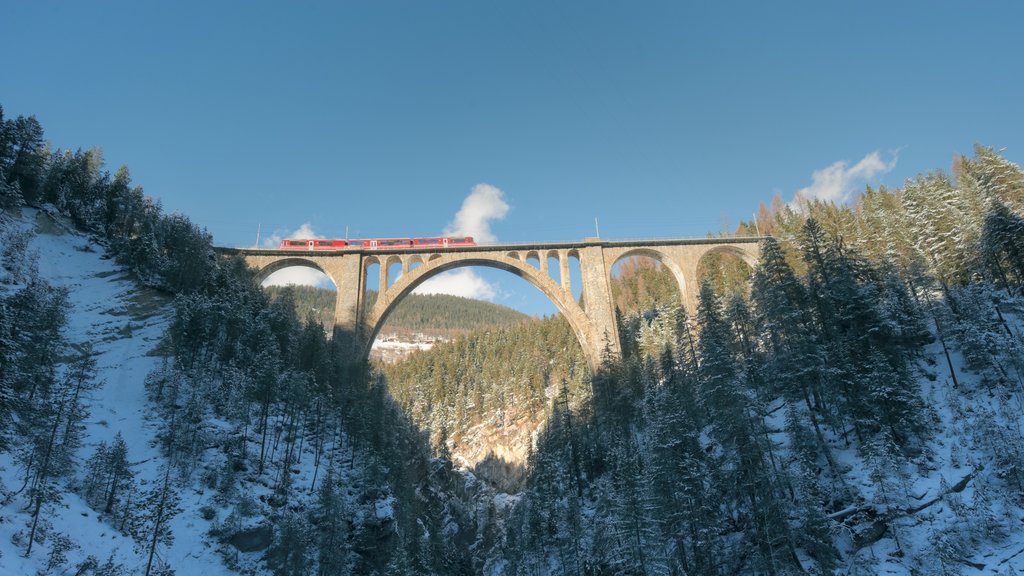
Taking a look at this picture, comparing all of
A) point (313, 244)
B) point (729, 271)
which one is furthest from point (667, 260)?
point (313, 244)

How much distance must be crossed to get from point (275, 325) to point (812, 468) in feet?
145

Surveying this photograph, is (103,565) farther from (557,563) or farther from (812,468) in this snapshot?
(812,468)

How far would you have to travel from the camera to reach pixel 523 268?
6400 centimetres

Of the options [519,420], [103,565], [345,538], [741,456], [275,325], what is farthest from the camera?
[519,420]

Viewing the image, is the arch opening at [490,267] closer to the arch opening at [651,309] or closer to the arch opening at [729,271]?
the arch opening at [651,309]

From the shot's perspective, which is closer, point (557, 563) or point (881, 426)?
point (881, 426)

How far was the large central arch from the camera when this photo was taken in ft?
198

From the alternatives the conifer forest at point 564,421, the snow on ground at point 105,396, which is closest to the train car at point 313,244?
the conifer forest at point 564,421

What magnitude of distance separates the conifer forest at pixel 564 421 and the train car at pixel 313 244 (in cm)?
594

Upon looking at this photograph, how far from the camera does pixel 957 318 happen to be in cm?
3459

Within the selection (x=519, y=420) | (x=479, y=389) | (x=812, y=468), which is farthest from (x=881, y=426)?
(x=479, y=389)

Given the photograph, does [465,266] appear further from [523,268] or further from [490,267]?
[523,268]

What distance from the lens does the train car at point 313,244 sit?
2418 inches

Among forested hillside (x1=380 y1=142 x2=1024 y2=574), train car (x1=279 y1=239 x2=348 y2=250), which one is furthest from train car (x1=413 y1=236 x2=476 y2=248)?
forested hillside (x1=380 y1=142 x2=1024 y2=574)
